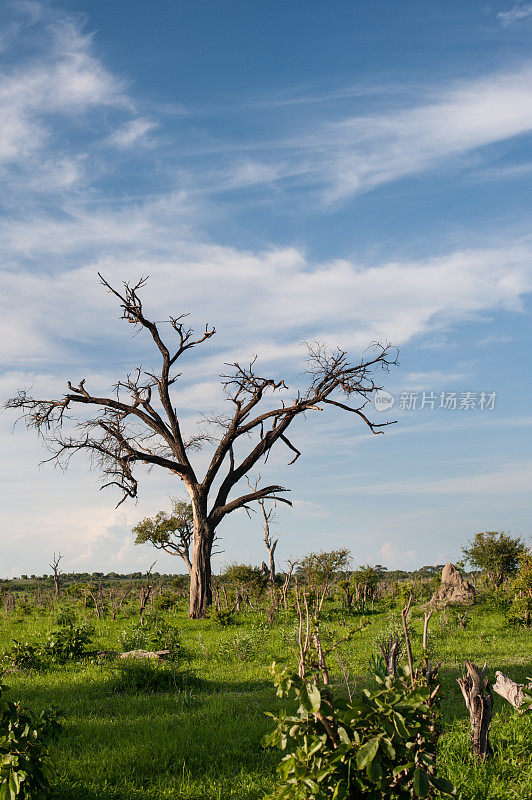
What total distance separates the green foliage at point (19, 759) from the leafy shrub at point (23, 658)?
8.07 meters

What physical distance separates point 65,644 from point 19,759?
9.03 m

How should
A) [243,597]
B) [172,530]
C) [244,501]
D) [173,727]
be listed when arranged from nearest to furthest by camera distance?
[173,727], [244,501], [243,597], [172,530]

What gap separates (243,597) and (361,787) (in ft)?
82.2

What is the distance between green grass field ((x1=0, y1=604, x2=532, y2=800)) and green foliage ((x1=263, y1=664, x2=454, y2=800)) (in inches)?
18.7

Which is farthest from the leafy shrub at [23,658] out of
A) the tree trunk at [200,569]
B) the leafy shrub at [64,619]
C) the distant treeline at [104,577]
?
the distant treeline at [104,577]

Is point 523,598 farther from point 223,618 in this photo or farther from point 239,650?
point 239,650

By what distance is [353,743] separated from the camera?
3354 millimetres

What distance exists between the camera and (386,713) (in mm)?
3381

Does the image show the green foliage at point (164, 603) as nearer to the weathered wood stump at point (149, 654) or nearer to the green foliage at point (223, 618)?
the green foliage at point (223, 618)

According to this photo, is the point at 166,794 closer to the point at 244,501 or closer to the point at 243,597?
the point at 244,501

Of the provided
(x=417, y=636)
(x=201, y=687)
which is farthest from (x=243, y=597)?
(x=201, y=687)

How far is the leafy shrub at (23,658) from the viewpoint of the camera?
11984mm

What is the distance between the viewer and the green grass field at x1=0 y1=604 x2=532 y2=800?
19.0 ft

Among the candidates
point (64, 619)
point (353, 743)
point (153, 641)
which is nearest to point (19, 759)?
point (353, 743)
